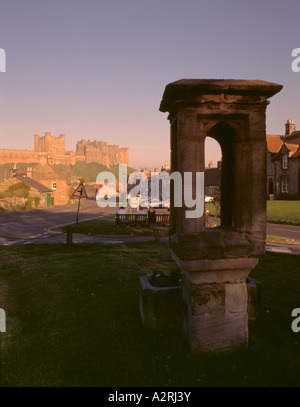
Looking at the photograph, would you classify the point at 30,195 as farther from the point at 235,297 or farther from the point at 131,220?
the point at 235,297

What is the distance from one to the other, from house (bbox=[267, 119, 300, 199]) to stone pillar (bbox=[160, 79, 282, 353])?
129 feet

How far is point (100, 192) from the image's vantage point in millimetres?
68875

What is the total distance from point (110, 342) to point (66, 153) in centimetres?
14962

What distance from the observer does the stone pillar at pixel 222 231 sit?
3.85 meters

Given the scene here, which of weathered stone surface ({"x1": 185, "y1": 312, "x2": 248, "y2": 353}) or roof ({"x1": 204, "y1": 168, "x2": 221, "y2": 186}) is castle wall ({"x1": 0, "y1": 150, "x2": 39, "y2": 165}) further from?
weathered stone surface ({"x1": 185, "y1": 312, "x2": 248, "y2": 353})

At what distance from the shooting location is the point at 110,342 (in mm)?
4301

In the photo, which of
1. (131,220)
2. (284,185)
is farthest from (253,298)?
(284,185)

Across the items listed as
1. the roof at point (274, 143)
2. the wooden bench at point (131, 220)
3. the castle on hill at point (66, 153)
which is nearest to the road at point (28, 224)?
the wooden bench at point (131, 220)

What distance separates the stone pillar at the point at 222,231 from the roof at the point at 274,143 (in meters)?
44.2

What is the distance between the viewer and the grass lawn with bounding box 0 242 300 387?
3537 millimetres

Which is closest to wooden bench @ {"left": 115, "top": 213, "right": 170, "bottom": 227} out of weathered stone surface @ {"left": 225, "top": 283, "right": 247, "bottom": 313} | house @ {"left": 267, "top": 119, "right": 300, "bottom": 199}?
weathered stone surface @ {"left": 225, "top": 283, "right": 247, "bottom": 313}
